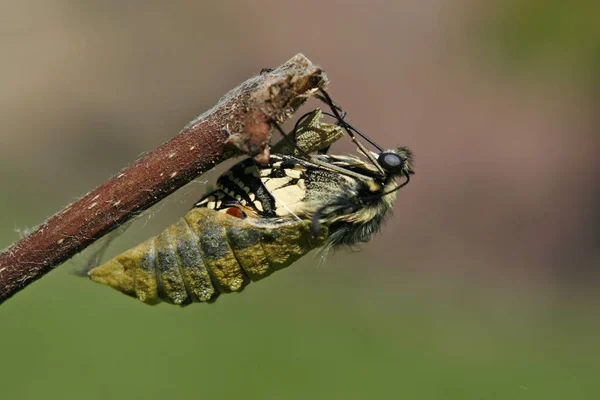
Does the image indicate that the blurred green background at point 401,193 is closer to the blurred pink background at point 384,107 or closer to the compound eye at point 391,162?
the blurred pink background at point 384,107

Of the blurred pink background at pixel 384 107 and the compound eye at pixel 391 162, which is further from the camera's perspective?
the blurred pink background at pixel 384 107

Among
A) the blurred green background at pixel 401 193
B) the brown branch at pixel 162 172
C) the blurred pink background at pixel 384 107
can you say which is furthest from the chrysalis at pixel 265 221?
the blurred pink background at pixel 384 107

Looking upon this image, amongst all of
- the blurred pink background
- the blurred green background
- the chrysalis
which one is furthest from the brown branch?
the blurred pink background

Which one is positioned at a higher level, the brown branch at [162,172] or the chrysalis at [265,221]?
the brown branch at [162,172]

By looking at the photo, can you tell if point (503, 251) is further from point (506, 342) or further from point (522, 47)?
point (522, 47)

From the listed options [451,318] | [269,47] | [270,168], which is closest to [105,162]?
[269,47]

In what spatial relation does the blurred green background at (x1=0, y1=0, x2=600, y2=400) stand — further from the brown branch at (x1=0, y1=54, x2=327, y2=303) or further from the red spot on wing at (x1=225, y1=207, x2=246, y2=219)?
the brown branch at (x1=0, y1=54, x2=327, y2=303)
